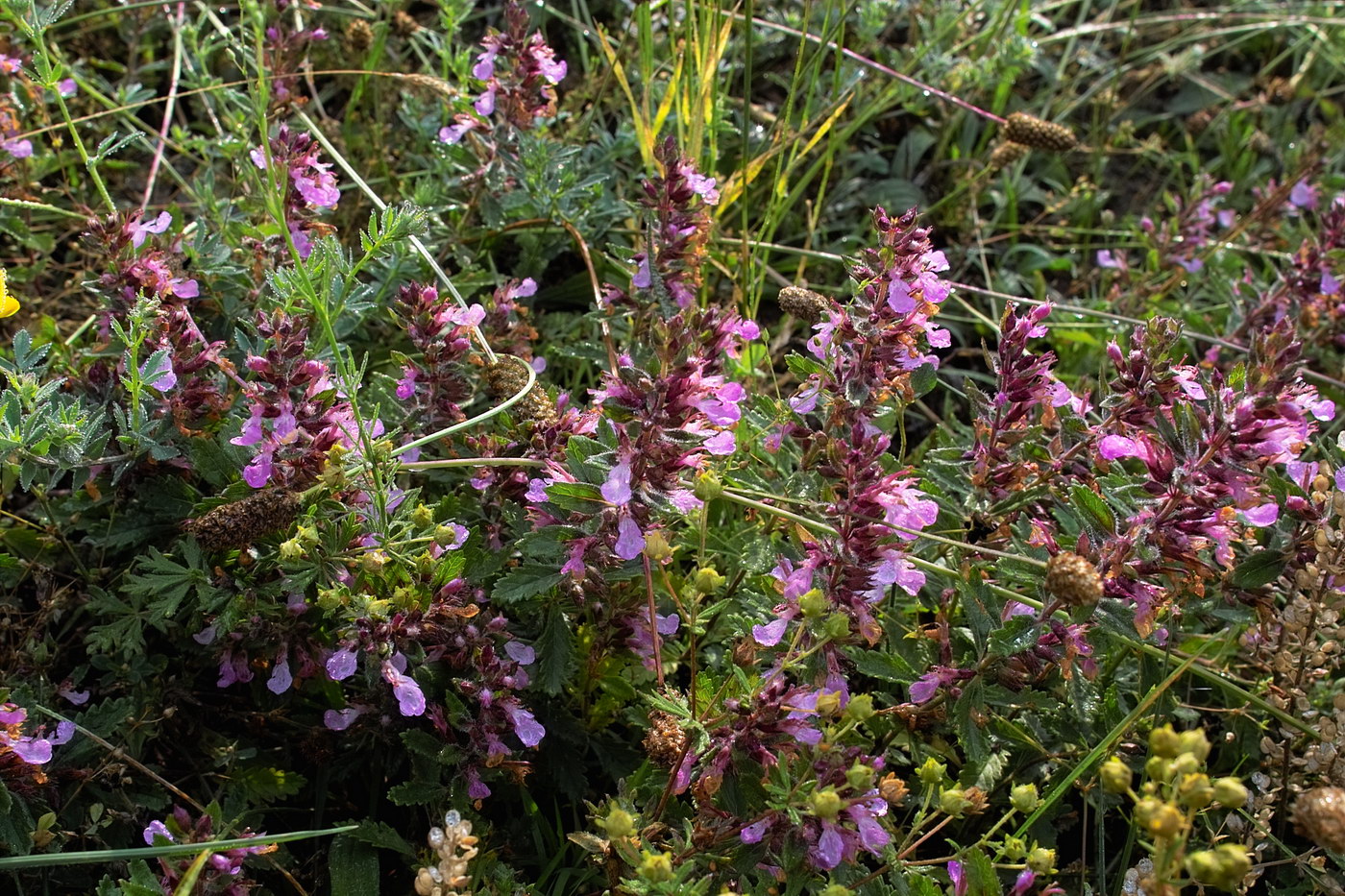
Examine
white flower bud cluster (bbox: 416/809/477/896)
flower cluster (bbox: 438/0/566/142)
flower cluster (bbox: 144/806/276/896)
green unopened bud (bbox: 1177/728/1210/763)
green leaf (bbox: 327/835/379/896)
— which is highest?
flower cluster (bbox: 438/0/566/142)

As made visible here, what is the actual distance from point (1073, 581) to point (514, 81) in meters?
1.90

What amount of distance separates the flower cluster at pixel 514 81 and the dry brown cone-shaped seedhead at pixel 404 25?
2.61 ft

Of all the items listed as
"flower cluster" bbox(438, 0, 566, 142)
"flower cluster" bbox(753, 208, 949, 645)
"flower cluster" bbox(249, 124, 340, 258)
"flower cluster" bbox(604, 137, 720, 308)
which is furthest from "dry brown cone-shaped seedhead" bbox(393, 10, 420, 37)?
"flower cluster" bbox(753, 208, 949, 645)

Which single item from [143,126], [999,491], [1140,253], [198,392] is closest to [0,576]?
[198,392]

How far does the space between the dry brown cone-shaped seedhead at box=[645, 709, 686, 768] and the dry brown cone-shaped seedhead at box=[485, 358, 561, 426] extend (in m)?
0.62

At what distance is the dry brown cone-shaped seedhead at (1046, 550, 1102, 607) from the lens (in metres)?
1.69

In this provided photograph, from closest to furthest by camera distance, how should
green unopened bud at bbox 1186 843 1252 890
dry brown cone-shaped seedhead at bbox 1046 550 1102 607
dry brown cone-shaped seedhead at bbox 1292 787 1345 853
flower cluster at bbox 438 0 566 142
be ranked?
green unopened bud at bbox 1186 843 1252 890 < dry brown cone-shaped seedhead at bbox 1292 787 1345 853 < dry brown cone-shaped seedhead at bbox 1046 550 1102 607 < flower cluster at bbox 438 0 566 142

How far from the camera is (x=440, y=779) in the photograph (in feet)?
6.91

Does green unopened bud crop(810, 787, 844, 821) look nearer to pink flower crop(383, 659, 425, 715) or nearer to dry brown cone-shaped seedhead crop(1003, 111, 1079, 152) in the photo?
pink flower crop(383, 659, 425, 715)

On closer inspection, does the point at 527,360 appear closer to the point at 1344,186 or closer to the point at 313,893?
the point at 313,893

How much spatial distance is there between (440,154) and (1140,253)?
2.54 meters

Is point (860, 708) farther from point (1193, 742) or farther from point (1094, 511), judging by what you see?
point (1094, 511)

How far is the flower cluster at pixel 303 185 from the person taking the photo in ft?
7.97

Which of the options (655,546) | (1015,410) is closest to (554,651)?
(655,546)
